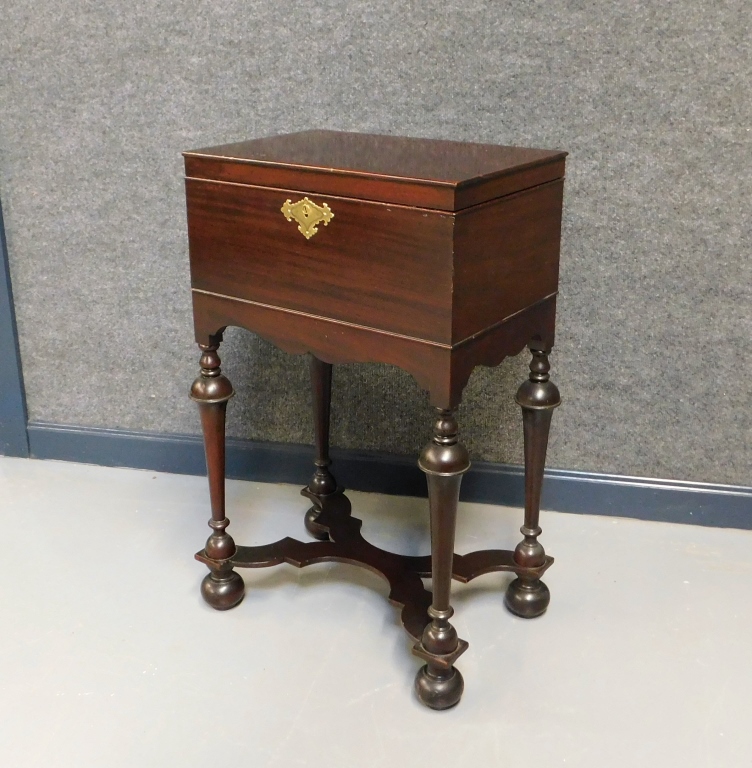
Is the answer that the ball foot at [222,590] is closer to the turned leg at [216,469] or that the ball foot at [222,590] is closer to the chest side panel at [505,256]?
the turned leg at [216,469]

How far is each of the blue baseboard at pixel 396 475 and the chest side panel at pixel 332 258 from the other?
22.4 inches

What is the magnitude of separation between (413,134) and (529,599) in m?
0.75

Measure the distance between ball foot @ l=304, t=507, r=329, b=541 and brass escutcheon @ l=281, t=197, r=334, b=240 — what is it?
597 mm

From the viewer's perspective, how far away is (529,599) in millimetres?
1307

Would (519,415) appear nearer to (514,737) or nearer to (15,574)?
(514,737)

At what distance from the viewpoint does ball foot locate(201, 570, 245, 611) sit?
4.35 feet

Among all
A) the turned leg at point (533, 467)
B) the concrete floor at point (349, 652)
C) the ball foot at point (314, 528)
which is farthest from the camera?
the ball foot at point (314, 528)

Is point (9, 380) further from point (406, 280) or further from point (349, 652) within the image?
point (406, 280)

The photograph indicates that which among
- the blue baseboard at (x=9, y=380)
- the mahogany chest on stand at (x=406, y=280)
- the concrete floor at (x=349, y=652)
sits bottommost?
the concrete floor at (x=349, y=652)

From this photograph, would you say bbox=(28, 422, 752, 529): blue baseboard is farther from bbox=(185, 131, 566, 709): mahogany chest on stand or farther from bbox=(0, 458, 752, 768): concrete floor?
bbox=(185, 131, 566, 709): mahogany chest on stand

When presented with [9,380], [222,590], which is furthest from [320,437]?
[9,380]

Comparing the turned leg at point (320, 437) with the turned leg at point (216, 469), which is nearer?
the turned leg at point (216, 469)

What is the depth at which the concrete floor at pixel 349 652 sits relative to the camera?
1.08m

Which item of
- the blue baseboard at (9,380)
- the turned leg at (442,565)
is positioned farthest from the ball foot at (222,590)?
the blue baseboard at (9,380)
